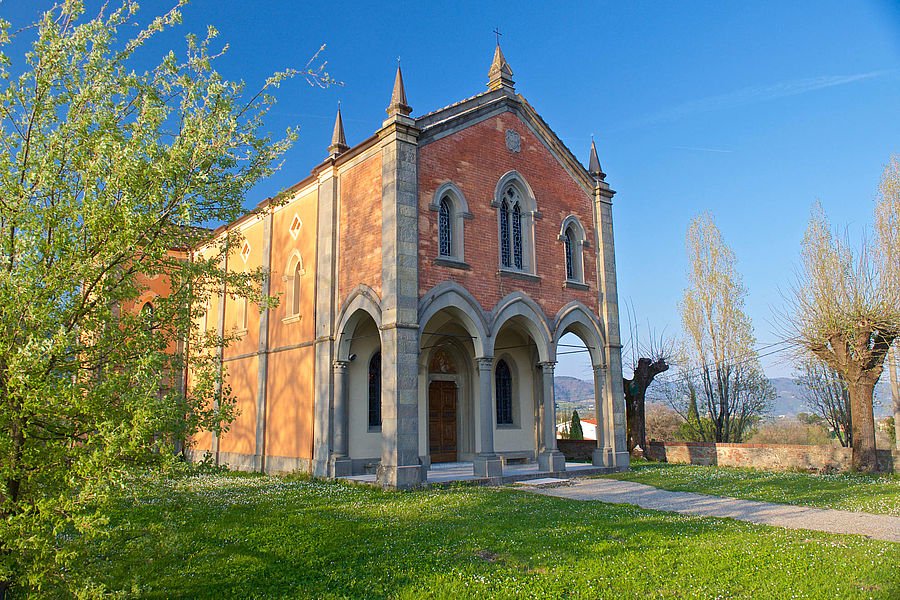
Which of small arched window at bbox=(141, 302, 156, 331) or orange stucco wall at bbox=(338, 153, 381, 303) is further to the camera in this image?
orange stucco wall at bbox=(338, 153, 381, 303)

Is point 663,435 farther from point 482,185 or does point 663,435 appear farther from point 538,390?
point 482,185

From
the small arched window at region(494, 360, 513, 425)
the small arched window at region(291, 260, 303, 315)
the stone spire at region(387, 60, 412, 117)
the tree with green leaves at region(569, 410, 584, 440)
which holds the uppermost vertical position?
the stone spire at region(387, 60, 412, 117)

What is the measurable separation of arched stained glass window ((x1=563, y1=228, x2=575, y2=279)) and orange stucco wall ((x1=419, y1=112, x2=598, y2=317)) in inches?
17.7

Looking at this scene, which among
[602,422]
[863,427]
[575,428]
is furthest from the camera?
[575,428]

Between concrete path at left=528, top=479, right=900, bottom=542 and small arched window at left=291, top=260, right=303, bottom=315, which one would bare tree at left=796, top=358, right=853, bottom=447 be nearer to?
concrete path at left=528, top=479, right=900, bottom=542

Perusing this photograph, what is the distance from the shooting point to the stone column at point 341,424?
15930mm

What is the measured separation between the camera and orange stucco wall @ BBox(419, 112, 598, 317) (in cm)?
1574

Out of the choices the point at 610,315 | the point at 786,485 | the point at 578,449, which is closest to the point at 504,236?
the point at 610,315

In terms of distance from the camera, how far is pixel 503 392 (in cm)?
2072

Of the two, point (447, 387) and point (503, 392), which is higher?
point (447, 387)

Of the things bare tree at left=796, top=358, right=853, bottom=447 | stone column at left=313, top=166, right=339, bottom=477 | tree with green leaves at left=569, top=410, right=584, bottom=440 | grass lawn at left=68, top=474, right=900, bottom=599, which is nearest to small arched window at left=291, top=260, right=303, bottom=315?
stone column at left=313, top=166, right=339, bottom=477

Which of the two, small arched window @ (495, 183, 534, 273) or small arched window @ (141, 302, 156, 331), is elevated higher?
small arched window @ (495, 183, 534, 273)

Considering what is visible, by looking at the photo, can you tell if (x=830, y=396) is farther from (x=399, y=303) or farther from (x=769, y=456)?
(x=399, y=303)

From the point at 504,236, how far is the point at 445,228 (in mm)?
2103
